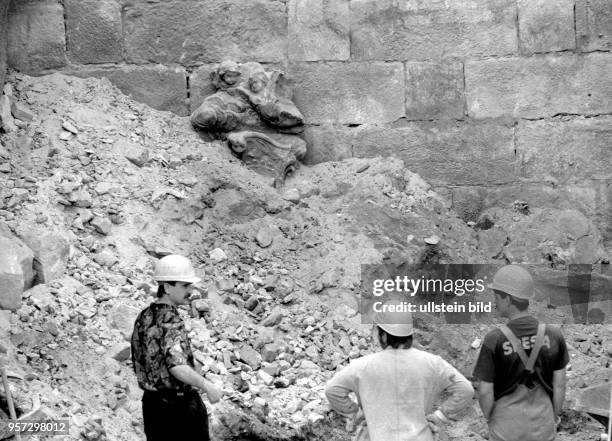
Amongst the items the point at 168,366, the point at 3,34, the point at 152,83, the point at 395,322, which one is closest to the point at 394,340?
the point at 395,322

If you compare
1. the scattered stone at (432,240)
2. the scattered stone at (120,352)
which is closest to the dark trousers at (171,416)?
the scattered stone at (120,352)

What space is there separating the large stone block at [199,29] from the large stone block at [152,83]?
0.11 metres

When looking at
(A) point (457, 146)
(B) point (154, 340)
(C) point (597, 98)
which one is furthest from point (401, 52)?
(B) point (154, 340)

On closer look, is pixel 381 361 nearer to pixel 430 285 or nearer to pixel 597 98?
pixel 430 285

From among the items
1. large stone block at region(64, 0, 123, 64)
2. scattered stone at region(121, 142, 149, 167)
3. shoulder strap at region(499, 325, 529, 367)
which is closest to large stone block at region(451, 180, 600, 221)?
scattered stone at region(121, 142, 149, 167)

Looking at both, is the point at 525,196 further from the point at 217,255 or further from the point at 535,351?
the point at 535,351

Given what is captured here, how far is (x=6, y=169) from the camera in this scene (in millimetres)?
8977

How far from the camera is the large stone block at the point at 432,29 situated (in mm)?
10219

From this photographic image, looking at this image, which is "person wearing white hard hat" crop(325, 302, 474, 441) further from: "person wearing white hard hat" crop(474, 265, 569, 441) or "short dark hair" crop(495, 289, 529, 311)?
"short dark hair" crop(495, 289, 529, 311)

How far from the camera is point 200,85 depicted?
10.2m

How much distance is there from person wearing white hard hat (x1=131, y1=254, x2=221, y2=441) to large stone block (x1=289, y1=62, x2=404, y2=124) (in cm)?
449

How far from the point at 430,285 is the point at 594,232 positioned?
1.67 m

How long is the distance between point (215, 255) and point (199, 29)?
2.39 metres

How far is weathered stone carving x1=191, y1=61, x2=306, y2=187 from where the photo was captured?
9992 millimetres
